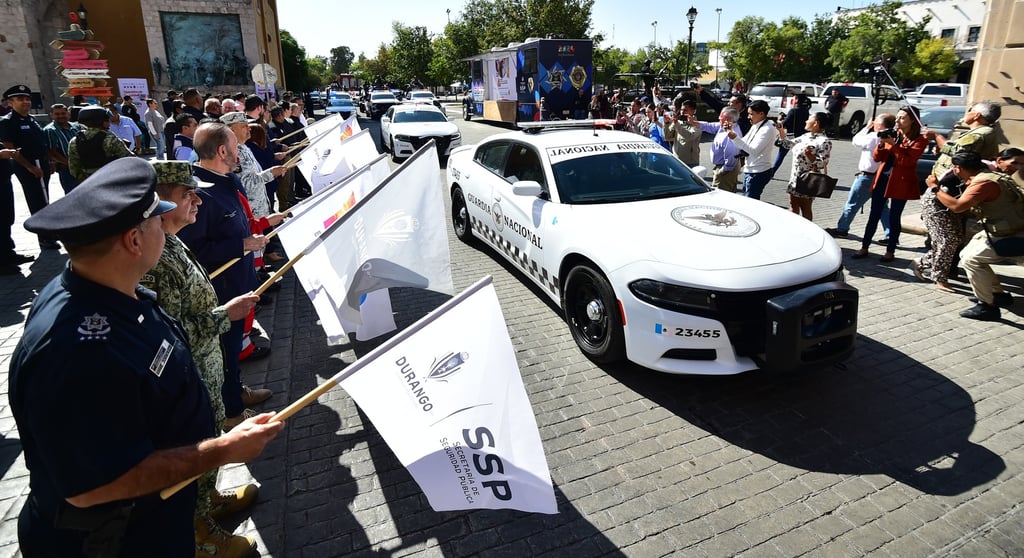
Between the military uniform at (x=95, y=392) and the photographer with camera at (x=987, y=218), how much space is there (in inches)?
253

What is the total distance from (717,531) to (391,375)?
196cm

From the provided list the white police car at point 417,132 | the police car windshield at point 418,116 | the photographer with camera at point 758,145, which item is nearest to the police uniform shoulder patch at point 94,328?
the photographer with camera at point 758,145

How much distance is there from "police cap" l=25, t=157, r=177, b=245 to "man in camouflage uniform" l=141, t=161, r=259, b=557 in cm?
105

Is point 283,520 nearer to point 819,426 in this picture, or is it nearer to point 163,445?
point 163,445

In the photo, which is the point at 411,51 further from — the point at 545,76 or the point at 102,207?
the point at 102,207

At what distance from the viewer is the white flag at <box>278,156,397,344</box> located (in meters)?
3.57

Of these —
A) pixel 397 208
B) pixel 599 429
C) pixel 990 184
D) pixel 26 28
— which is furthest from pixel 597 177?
pixel 26 28

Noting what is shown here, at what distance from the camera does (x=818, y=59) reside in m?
49.4

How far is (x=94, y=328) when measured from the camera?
1500 millimetres

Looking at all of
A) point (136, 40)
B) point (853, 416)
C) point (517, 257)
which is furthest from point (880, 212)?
point (136, 40)

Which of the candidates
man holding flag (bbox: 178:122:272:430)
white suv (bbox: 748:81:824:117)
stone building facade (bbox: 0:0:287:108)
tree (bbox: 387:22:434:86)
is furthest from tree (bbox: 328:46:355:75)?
man holding flag (bbox: 178:122:272:430)

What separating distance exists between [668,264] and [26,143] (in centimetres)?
893

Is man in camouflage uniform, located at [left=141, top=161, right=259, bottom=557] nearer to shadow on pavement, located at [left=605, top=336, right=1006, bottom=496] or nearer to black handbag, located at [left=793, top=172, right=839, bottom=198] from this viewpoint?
shadow on pavement, located at [left=605, top=336, right=1006, bottom=496]

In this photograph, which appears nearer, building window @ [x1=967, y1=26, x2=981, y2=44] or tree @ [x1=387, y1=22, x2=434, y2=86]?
building window @ [x1=967, y1=26, x2=981, y2=44]
